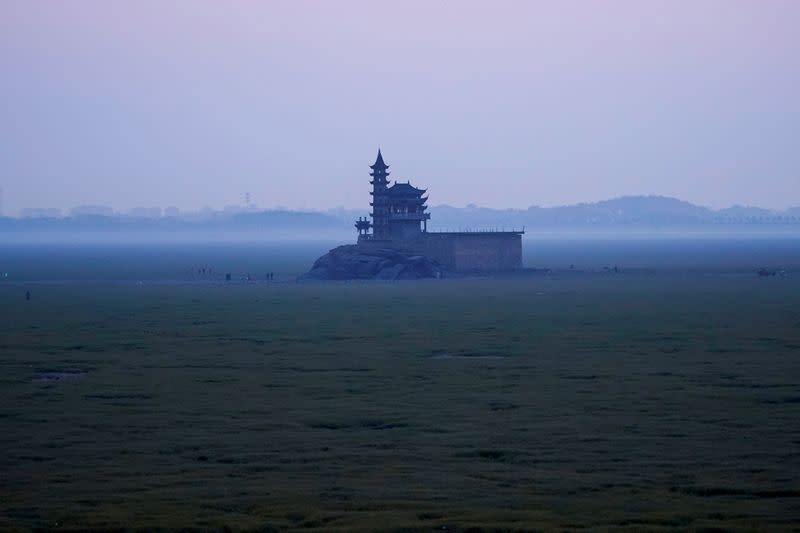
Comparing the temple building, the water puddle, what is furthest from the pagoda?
the water puddle

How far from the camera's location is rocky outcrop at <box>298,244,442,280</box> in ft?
309

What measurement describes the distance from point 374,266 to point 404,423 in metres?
66.5

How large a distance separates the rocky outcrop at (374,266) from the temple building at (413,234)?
1.43 metres

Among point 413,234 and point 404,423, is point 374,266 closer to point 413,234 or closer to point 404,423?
point 413,234

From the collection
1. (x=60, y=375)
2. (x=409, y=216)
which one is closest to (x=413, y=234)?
(x=409, y=216)

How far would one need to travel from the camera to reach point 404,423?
2847 centimetres

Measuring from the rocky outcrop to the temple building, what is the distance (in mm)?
1428

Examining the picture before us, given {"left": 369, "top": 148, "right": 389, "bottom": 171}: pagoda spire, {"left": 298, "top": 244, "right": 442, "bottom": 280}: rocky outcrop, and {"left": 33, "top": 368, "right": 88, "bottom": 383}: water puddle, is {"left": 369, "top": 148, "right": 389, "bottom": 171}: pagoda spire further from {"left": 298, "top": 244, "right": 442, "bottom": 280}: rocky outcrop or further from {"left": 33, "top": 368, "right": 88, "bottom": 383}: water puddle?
{"left": 33, "top": 368, "right": 88, "bottom": 383}: water puddle

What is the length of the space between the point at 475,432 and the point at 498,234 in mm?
72914

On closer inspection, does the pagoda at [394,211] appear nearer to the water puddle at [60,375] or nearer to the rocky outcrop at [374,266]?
the rocky outcrop at [374,266]

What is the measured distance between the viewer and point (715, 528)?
19312 mm

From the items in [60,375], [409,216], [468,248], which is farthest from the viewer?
[468,248]

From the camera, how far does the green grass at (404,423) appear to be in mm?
20734

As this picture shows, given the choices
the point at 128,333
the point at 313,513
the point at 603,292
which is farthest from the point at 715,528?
the point at 603,292
